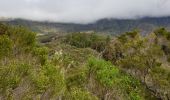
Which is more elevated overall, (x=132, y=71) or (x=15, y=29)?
(x=15, y=29)

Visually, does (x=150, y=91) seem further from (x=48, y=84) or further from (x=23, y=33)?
(x=48, y=84)

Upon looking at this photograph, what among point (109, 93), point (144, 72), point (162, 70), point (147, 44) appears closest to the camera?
point (109, 93)

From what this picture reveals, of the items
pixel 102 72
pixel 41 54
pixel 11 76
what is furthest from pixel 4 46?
pixel 11 76

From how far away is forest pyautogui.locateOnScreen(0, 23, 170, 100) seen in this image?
46.3 metres

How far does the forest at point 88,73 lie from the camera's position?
152 ft

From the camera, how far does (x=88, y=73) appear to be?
70938 millimetres

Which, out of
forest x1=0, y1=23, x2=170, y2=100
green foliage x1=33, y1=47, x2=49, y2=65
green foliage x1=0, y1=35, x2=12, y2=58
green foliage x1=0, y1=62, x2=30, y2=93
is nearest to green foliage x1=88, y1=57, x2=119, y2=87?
forest x1=0, y1=23, x2=170, y2=100

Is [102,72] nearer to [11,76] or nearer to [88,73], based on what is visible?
[88,73]

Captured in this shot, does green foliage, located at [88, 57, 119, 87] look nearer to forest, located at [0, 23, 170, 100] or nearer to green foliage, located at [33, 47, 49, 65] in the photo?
forest, located at [0, 23, 170, 100]

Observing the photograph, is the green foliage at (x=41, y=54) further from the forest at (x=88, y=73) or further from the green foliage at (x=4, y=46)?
the green foliage at (x=4, y=46)

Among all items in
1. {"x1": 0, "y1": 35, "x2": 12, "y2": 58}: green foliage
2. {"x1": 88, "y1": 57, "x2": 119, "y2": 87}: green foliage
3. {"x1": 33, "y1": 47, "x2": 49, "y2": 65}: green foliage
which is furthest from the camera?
{"x1": 33, "y1": 47, "x2": 49, "y2": 65}: green foliage

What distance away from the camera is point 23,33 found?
93.1 m

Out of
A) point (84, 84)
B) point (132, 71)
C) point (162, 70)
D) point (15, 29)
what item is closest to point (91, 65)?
point (84, 84)

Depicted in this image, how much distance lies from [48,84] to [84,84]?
2086 cm
